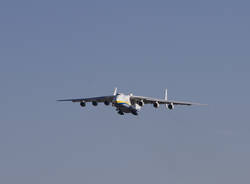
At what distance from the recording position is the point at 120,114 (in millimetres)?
155125

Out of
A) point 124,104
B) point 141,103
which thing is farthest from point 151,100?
point 124,104

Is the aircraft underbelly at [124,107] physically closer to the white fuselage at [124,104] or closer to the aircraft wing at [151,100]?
the white fuselage at [124,104]

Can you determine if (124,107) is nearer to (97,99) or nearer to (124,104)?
(124,104)

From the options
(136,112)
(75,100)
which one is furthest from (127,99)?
(75,100)

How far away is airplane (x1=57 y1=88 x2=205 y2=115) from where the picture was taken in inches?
6063

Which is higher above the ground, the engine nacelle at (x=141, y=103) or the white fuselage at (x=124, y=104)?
the engine nacelle at (x=141, y=103)

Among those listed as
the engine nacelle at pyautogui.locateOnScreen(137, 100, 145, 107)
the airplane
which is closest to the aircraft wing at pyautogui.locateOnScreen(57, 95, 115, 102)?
the airplane

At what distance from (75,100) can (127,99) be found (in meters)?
14.2

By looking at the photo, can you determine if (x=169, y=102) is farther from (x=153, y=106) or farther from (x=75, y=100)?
(x=75, y=100)

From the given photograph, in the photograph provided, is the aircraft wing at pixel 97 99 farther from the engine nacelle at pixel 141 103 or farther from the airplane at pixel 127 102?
the engine nacelle at pixel 141 103

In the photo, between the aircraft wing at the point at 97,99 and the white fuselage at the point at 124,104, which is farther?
the aircraft wing at the point at 97,99

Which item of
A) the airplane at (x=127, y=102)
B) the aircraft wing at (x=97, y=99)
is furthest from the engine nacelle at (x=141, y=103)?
the aircraft wing at (x=97, y=99)

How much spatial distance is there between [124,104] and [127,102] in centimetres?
100

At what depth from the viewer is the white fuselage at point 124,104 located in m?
154
